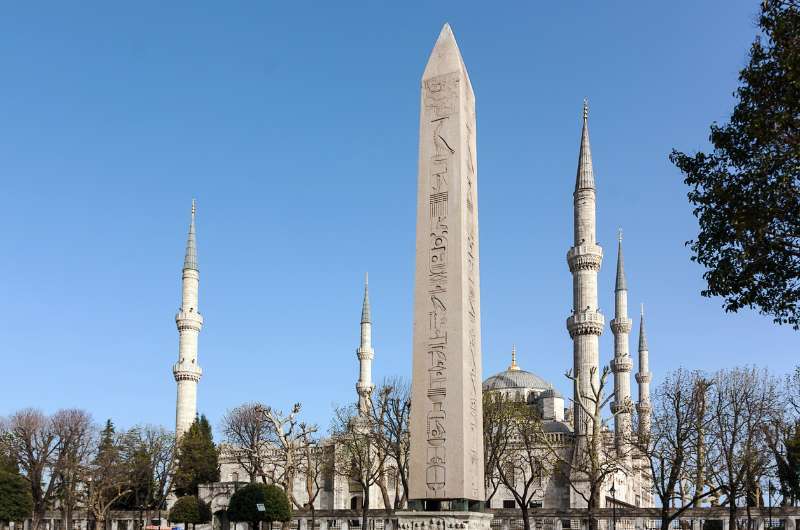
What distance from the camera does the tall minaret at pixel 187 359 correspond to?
54781 mm

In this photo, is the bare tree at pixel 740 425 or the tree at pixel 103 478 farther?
the tree at pixel 103 478

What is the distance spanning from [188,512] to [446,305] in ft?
115

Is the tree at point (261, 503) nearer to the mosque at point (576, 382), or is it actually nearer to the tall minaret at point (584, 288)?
the mosque at point (576, 382)

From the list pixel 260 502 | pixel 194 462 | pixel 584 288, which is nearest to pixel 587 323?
pixel 584 288

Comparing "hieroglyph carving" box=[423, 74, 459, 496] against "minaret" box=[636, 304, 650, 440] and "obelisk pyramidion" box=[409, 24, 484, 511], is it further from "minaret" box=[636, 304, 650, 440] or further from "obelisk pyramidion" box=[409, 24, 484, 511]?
"minaret" box=[636, 304, 650, 440]

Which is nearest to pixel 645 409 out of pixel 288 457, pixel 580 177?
pixel 580 177

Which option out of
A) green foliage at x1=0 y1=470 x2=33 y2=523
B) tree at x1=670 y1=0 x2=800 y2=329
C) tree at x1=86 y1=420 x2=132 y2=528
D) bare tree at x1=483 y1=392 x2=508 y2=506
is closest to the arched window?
tree at x1=86 y1=420 x2=132 y2=528

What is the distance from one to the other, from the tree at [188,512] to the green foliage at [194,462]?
723 cm

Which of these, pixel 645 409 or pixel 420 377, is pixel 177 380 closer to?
pixel 645 409

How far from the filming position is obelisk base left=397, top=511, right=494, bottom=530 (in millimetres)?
11031

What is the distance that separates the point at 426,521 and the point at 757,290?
19.2ft

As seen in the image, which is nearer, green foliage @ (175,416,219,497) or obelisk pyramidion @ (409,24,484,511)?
obelisk pyramidion @ (409,24,484,511)

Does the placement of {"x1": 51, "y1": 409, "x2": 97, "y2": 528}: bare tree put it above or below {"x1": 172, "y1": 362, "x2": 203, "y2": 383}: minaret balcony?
below

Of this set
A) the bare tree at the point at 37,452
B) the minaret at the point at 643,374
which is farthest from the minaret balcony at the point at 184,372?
the minaret at the point at 643,374
